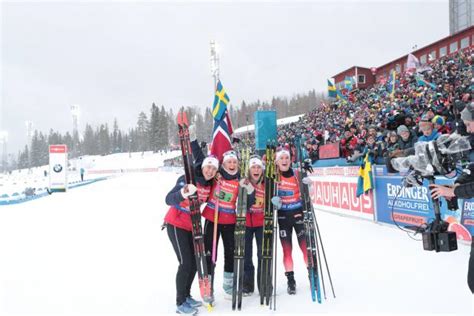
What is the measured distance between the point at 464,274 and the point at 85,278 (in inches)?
223

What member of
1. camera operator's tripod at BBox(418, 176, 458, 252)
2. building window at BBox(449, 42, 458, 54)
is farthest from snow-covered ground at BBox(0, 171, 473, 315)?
building window at BBox(449, 42, 458, 54)

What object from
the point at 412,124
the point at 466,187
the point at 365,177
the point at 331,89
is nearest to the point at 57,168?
the point at 365,177

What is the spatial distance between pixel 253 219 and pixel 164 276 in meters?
1.92

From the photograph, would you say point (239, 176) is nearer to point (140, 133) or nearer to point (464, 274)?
point (464, 274)

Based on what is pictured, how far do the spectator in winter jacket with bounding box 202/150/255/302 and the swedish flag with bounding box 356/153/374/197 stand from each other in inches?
213

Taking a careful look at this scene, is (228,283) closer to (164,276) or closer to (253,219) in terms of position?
(253,219)

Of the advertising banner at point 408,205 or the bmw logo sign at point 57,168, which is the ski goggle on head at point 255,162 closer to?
A: the advertising banner at point 408,205

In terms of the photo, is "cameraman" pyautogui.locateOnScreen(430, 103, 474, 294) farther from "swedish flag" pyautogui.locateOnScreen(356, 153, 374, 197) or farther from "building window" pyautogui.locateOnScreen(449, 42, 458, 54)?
"building window" pyautogui.locateOnScreen(449, 42, 458, 54)

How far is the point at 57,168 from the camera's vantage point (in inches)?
885

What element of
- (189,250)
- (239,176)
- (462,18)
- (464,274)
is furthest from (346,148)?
(462,18)

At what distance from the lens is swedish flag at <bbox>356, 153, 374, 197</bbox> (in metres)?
8.92

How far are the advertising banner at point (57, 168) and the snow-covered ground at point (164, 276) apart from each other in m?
14.1

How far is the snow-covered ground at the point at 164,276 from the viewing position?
4203 millimetres

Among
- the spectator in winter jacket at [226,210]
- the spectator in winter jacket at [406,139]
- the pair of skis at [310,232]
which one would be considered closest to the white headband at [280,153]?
the pair of skis at [310,232]
